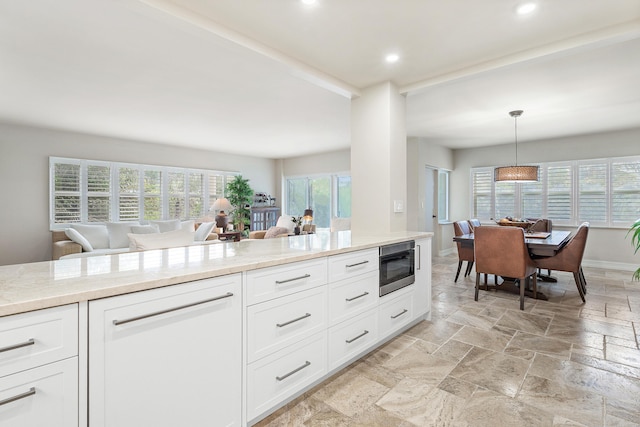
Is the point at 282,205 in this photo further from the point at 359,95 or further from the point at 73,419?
the point at 73,419

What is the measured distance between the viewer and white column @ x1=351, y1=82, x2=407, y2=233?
3.28 meters

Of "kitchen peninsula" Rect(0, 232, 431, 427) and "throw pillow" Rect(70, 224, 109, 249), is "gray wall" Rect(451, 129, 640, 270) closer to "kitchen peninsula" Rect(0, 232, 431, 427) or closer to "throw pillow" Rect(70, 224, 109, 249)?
"kitchen peninsula" Rect(0, 232, 431, 427)

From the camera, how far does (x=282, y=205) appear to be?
9.25 m

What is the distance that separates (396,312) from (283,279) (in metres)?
1.36

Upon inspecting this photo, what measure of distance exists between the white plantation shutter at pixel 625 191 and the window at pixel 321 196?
200 inches

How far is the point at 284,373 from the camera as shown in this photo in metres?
1.76

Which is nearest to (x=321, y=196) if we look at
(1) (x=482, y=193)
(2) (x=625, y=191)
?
(1) (x=482, y=193)

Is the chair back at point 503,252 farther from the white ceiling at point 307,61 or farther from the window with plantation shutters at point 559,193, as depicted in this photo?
the window with plantation shutters at point 559,193

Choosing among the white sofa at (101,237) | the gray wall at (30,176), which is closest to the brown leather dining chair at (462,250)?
the white sofa at (101,237)

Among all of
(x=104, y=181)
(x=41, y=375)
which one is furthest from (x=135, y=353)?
(x=104, y=181)

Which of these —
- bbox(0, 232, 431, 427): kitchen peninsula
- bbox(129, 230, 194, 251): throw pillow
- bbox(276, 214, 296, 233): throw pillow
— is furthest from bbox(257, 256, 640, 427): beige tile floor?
bbox(276, 214, 296, 233): throw pillow

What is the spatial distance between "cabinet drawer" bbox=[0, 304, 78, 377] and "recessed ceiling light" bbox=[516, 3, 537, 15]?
289 cm

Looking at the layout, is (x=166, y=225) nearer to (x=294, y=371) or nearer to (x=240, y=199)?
(x=240, y=199)

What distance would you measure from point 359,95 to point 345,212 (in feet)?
15.9
